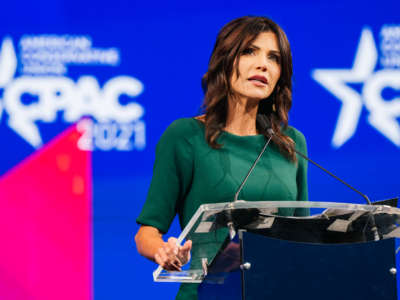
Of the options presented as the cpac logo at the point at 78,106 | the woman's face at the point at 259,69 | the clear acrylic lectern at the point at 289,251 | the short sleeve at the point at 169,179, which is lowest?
the clear acrylic lectern at the point at 289,251

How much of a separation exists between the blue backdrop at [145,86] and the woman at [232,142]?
144cm

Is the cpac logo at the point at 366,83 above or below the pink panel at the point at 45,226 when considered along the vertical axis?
above

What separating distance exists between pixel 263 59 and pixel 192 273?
71 centimetres

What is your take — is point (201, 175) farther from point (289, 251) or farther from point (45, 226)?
point (45, 226)

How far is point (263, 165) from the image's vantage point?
1750 millimetres

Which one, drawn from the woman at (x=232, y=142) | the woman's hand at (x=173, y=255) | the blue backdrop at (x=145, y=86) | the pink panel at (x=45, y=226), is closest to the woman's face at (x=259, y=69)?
the woman at (x=232, y=142)

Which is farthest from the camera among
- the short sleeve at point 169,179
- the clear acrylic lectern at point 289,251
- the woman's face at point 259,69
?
the woman's face at point 259,69

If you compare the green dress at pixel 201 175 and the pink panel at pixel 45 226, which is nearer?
A: the green dress at pixel 201 175

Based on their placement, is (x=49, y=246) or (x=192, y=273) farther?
(x=49, y=246)

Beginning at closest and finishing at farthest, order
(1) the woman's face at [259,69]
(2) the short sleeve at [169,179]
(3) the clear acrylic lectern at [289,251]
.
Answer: (3) the clear acrylic lectern at [289,251]
(2) the short sleeve at [169,179]
(1) the woman's face at [259,69]

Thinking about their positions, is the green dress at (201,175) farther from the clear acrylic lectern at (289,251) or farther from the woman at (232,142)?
the clear acrylic lectern at (289,251)

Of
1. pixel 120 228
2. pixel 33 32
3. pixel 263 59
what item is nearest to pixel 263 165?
pixel 263 59

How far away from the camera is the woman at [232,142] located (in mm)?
1674

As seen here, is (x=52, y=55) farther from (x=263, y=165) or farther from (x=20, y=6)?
(x=263, y=165)
